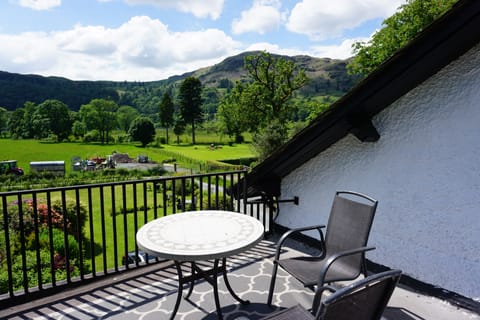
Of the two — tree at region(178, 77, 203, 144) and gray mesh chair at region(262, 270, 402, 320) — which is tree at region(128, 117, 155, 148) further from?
gray mesh chair at region(262, 270, 402, 320)

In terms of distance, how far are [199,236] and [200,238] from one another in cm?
4

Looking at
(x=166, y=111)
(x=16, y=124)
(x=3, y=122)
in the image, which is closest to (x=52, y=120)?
(x=16, y=124)

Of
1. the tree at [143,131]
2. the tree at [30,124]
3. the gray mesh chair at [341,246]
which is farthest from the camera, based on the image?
the tree at [30,124]

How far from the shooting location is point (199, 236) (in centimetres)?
221

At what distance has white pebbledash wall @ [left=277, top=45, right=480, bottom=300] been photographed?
2551 mm

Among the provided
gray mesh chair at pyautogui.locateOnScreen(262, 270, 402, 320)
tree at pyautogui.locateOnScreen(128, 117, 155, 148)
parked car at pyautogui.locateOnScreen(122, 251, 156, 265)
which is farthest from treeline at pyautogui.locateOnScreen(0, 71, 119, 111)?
gray mesh chair at pyautogui.locateOnScreen(262, 270, 402, 320)

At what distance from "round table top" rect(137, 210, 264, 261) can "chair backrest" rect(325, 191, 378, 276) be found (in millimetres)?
713

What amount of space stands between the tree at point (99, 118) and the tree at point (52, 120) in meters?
3.61

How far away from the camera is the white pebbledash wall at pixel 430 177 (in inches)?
100

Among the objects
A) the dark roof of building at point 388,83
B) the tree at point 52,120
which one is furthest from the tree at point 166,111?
the dark roof of building at point 388,83

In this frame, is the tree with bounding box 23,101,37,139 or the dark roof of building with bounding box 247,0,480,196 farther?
the tree with bounding box 23,101,37,139

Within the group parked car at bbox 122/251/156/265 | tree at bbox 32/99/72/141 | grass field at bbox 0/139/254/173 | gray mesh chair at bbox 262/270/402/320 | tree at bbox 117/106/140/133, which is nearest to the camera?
gray mesh chair at bbox 262/270/402/320

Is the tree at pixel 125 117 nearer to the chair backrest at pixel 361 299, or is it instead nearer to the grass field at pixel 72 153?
the grass field at pixel 72 153

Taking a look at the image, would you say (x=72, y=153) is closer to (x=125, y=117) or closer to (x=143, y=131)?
(x=143, y=131)
